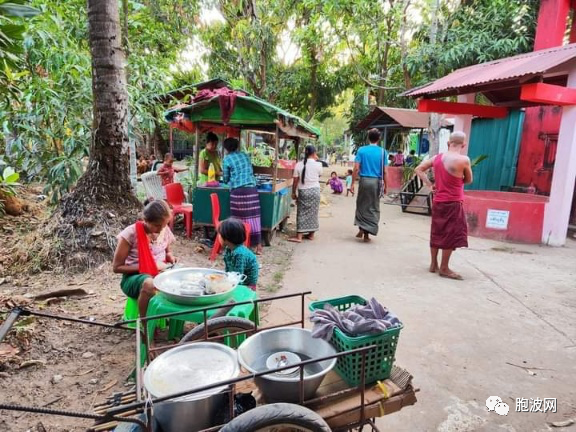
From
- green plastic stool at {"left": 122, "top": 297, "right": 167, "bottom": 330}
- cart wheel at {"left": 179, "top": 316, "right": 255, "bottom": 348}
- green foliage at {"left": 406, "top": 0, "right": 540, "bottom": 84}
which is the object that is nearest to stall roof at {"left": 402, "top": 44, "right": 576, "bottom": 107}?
green foliage at {"left": 406, "top": 0, "right": 540, "bottom": 84}

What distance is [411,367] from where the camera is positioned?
2.91m

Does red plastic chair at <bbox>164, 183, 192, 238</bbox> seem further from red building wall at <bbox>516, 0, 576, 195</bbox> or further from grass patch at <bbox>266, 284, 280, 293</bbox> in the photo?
red building wall at <bbox>516, 0, 576, 195</bbox>

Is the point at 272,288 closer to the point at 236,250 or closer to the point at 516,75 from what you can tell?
the point at 236,250

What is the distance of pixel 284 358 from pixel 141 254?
5.00ft

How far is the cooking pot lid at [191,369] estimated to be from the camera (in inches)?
63.1

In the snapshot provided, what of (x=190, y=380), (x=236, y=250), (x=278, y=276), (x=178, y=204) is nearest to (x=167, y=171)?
(x=178, y=204)

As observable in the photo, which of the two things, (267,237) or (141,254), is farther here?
(267,237)

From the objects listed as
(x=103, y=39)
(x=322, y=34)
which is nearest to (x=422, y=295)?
(x=103, y=39)

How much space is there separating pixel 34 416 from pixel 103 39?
3.93m

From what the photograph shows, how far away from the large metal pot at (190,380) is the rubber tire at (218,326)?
1.60ft

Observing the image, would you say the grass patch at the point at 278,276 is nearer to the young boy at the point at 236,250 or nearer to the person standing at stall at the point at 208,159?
the young boy at the point at 236,250

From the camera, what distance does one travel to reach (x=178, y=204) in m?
6.78

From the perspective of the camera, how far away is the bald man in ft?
15.1

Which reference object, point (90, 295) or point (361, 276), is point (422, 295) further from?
point (90, 295)
